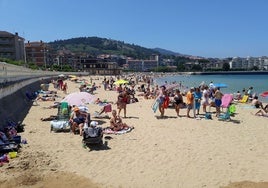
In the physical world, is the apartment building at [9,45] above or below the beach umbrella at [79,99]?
above

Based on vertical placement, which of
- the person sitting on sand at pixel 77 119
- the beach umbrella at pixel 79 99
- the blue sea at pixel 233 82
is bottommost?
the blue sea at pixel 233 82

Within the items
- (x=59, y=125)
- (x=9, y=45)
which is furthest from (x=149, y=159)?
(x=9, y=45)

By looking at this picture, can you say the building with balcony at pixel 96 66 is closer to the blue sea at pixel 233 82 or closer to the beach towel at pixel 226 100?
the blue sea at pixel 233 82

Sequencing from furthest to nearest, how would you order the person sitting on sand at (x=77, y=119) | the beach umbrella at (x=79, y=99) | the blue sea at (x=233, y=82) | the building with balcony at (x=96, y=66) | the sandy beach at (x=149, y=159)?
the building with balcony at (x=96, y=66), the blue sea at (x=233, y=82), the beach umbrella at (x=79, y=99), the person sitting on sand at (x=77, y=119), the sandy beach at (x=149, y=159)

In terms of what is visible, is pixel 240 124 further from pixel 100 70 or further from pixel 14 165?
pixel 100 70

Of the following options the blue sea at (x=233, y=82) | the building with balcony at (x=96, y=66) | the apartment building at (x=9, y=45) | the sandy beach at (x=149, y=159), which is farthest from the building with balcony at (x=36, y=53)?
the sandy beach at (x=149, y=159)

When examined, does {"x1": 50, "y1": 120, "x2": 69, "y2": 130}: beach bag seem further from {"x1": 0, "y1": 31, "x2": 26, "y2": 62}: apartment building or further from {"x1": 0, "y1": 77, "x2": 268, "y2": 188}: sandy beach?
{"x1": 0, "y1": 31, "x2": 26, "y2": 62}: apartment building

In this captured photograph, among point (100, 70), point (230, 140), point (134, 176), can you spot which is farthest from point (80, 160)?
point (100, 70)

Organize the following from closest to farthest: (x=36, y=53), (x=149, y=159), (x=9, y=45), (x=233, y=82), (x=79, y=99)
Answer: (x=149, y=159) < (x=79, y=99) < (x=233, y=82) < (x=9, y=45) < (x=36, y=53)

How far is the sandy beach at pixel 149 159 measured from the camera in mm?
6910

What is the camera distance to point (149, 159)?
8.30 metres

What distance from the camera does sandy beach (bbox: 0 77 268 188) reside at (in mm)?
6910

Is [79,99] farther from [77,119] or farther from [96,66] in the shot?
[96,66]

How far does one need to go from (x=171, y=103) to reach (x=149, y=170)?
34.5ft
